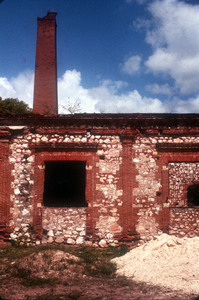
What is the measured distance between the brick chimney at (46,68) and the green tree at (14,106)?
133 inches

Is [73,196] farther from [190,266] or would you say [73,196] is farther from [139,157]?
[190,266]

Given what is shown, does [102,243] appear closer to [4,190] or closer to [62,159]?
[62,159]

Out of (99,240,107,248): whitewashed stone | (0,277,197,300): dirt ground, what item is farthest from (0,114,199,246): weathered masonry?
(0,277,197,300): dirt ground

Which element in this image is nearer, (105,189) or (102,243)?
(102,243)

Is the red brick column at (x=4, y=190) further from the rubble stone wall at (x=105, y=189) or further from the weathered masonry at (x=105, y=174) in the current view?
the rubble stone wall at (x=105, y=189)

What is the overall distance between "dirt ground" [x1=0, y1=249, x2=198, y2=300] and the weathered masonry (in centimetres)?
120

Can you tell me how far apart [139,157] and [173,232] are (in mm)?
3158

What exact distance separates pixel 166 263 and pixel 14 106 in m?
19.1

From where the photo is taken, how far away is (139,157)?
10.2 m

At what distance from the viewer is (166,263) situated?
7.95m

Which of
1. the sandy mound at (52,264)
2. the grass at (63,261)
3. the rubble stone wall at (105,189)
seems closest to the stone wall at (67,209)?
the rubble stone wall at (105,189)

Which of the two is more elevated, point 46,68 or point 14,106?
point 46,68

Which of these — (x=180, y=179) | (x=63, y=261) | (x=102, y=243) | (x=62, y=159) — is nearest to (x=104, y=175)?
(x=62, y=159)

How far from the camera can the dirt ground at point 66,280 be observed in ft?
20.1
